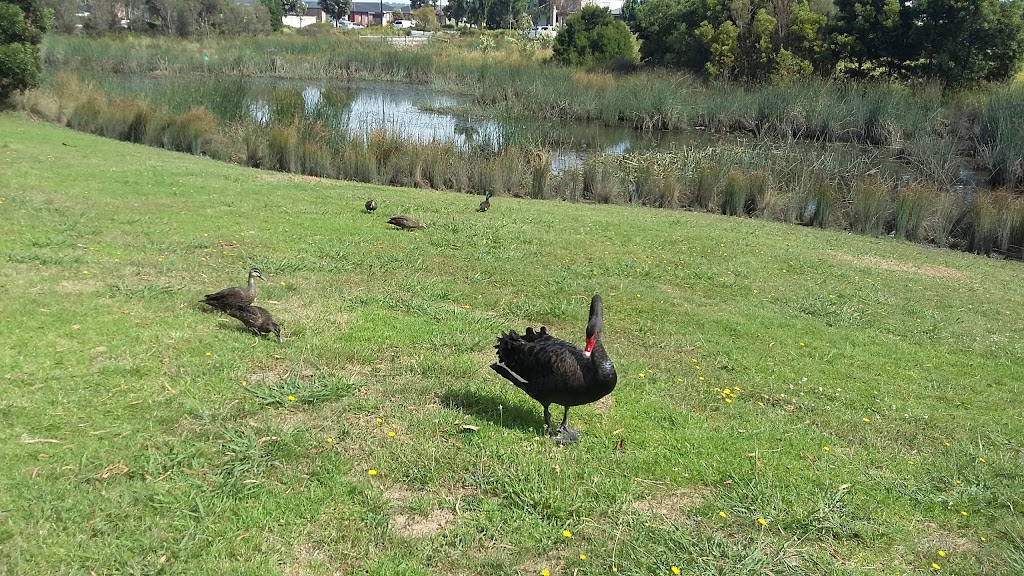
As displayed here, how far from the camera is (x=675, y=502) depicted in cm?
439

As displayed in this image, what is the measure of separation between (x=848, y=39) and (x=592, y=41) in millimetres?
15062

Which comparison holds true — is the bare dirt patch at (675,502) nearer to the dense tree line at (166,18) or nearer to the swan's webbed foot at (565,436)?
the swan's webbed foot at (565,436)

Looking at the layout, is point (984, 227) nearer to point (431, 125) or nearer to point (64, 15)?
point (431, 125)

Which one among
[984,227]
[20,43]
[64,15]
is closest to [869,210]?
[984,227]

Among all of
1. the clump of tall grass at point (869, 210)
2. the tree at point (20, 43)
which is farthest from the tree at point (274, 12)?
the clump of tall grass at point (869, 210)

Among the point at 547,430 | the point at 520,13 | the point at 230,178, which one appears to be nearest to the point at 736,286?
the point at 547,430

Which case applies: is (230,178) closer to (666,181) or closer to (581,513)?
(666,181)

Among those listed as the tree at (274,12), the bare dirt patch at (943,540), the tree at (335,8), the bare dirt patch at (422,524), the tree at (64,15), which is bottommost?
the bare dirt patch at (943,540)

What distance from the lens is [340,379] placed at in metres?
5.41

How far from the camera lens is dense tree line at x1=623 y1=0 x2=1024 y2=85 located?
3114cm

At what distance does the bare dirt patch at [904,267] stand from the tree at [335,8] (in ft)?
357

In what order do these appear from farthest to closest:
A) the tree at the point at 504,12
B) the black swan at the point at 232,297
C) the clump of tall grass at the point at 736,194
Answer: the tree at the point at 504,12 → the clump of tall grass at the point at 736,194 → the black swan at the point at 232,297

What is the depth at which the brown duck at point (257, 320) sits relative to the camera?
6043 millimetres

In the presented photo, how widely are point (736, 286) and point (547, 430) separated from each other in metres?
5.21
